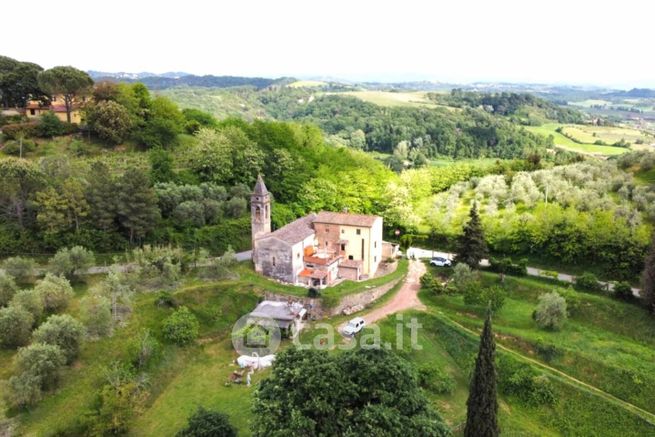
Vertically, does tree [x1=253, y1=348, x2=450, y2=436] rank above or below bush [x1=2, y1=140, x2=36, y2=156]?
below

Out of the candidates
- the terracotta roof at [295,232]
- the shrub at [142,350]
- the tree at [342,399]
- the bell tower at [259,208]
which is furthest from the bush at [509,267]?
the shrub at [142,350]

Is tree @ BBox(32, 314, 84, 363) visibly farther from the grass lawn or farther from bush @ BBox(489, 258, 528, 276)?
bush @ BBox(489, 258, 528, 276)

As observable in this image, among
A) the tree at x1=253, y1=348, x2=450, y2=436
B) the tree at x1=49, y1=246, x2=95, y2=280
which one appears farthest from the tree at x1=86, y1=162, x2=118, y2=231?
the tree at x1=253, y1=348, x2=450, y2=436

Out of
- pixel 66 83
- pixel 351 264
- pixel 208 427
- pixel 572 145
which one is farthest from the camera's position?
pixel 572 145

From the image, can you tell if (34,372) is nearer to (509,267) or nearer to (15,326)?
(15,326)

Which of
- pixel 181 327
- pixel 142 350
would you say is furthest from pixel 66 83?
pixel 142 350

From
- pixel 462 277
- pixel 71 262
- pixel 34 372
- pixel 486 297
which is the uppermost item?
pixel 71 262

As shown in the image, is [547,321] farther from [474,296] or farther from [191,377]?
[191,377]

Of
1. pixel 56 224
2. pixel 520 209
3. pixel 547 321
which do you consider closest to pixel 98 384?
pixel 56 224
